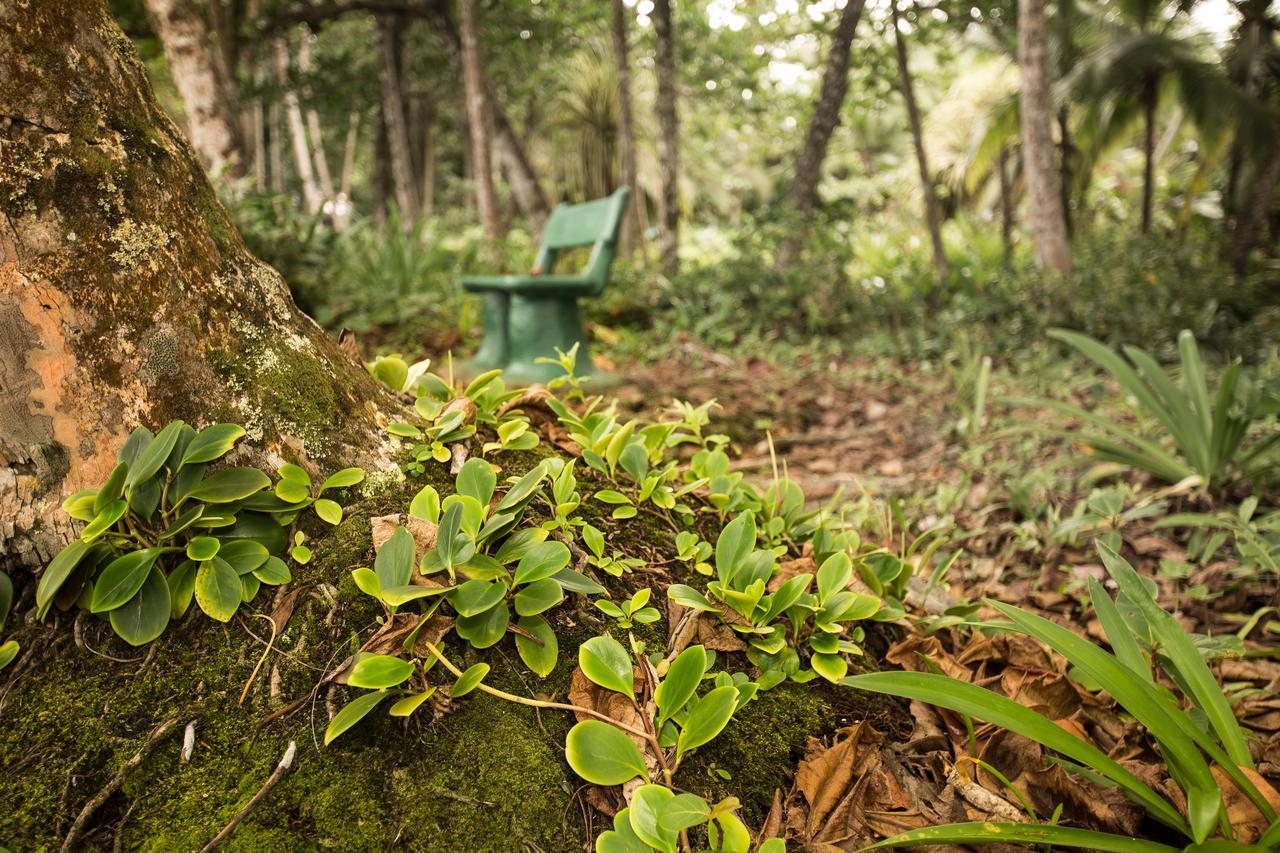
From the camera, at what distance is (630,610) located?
1.10 meters

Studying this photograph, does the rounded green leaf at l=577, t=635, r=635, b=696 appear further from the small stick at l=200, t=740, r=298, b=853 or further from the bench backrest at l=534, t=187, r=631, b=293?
the bench backrest at l=534, t=187, r=631, b=293

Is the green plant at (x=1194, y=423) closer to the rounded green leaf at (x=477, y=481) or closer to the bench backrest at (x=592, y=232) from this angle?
the rounded green leaf at (x=477, y=481)

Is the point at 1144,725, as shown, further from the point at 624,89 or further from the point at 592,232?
the point at 624,89

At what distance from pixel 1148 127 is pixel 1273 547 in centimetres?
1084

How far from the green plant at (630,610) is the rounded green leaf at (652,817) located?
0.94ft

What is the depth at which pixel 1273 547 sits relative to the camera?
70.9 inches

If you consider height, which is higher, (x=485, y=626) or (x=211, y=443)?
(x=211, y=443)

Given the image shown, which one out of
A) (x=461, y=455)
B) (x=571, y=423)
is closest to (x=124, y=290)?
(x=461, y=455)

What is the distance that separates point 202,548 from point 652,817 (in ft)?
2.22

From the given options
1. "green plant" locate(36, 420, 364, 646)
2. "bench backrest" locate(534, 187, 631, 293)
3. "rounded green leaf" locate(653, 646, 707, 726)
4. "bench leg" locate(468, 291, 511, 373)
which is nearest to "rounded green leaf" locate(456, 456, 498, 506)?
"green plant" locate(36, 420, 364, 646)

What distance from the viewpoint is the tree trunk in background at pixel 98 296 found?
1020 mm

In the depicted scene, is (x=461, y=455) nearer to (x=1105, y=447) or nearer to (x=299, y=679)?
(x=299, y=679)

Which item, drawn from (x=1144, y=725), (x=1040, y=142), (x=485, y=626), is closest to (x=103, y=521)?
(x=485, y=626)

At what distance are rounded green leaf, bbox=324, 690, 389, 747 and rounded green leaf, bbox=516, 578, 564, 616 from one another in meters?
0.20
